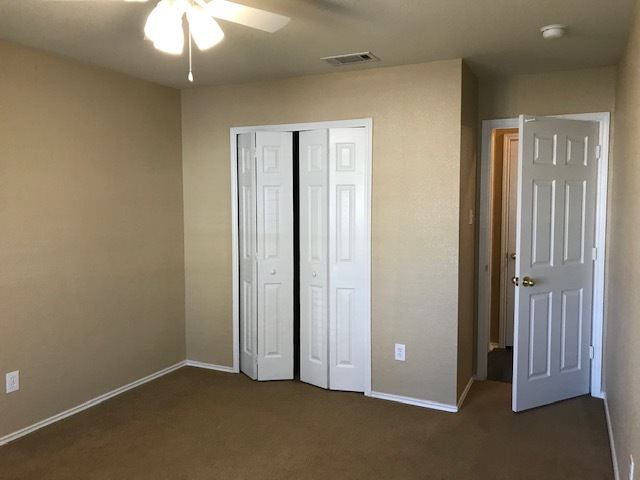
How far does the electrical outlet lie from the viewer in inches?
124

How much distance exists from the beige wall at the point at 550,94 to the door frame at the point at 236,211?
106 centimetres

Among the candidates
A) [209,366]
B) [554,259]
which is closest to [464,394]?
[554,259]

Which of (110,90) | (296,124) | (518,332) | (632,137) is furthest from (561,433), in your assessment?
(110,90)

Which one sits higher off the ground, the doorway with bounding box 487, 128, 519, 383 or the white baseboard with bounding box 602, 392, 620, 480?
the doorway with bounding box 487, 128, 519, 383

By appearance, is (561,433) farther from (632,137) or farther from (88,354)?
(88,354)

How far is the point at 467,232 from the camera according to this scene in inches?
150

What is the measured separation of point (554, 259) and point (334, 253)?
1.55 m

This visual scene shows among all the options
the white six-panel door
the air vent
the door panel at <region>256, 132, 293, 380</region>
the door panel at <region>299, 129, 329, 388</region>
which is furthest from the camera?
the door panel at <region>256, 132, 293, 380</region>

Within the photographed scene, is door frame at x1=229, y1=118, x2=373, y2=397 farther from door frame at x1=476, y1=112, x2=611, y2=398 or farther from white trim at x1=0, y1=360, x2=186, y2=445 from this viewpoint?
door frame at x1=476, y1=112, x2=611, y2=398

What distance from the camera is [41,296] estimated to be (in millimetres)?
3324

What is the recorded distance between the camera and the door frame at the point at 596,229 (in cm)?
376

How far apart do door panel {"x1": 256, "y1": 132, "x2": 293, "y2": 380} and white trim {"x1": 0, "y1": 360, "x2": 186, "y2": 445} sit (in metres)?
0.85

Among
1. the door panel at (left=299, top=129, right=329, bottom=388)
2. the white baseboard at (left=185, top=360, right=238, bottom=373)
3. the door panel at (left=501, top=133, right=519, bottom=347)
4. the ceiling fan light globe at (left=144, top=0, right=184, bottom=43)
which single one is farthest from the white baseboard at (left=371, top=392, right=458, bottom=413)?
the ceiling fan light globe at (left=144, top=0, right=184, bottom=43)

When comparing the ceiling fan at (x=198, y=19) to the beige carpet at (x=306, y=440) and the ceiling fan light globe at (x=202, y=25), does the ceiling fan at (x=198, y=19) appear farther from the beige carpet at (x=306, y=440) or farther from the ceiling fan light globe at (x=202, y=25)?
the beige carpet at (x=306, y=440)
